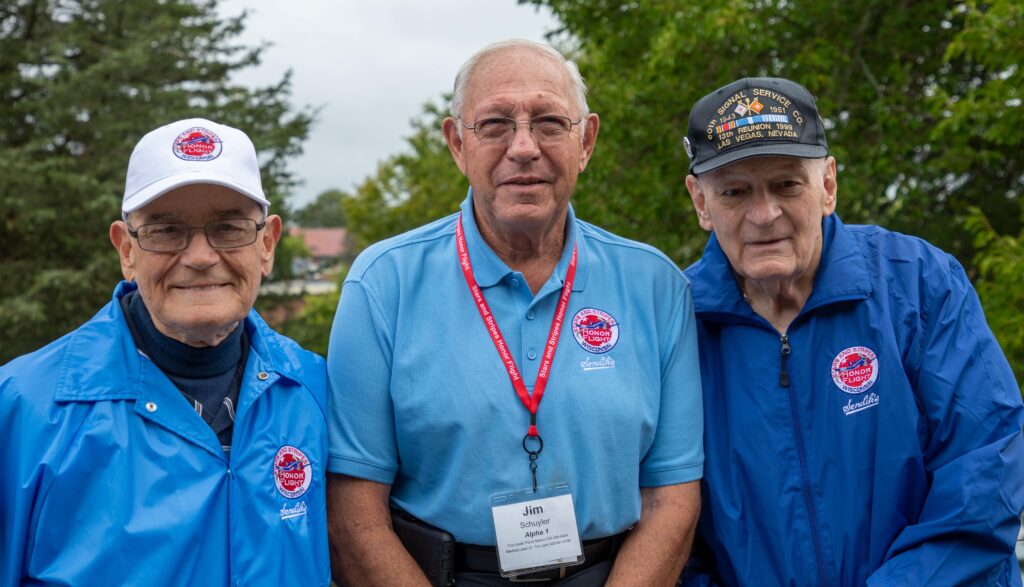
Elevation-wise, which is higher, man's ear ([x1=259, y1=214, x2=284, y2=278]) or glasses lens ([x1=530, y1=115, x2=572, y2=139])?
glasses lens ([x1=530, y1=115, x2=572, y2=139])

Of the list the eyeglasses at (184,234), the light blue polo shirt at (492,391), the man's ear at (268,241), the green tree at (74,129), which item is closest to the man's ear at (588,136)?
the light blue polo shirt at (492,391)

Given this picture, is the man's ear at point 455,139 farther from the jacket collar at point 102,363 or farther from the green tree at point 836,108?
the green tree at point 836,108

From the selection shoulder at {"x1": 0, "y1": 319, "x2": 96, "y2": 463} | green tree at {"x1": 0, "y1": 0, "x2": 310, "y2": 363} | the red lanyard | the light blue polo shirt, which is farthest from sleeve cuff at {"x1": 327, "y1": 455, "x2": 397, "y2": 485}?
green tree at {"x1": 0, "y1": 0, "x2": 310, "y2": 363}

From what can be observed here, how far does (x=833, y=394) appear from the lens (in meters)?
2.75

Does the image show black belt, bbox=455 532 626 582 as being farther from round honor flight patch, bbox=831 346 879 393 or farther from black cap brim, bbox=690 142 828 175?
black cap brim, bbox=690 142 828 175

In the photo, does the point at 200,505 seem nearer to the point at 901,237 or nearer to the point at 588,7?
the point at 901,237

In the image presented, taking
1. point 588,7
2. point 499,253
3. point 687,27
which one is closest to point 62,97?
point 588,7

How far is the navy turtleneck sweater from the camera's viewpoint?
251 cm

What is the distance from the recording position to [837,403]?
108 inches

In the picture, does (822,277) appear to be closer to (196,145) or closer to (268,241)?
(268,241)

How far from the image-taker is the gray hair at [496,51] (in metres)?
2.94

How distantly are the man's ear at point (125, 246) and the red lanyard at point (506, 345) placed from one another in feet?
3.15

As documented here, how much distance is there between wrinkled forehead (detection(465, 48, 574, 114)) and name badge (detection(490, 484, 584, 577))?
1.14m

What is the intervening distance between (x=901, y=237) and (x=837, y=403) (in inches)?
22.5
